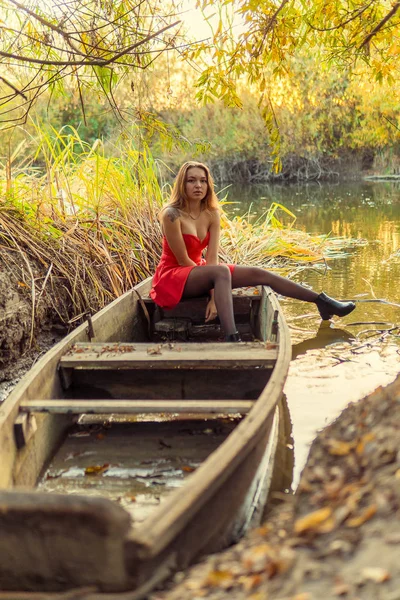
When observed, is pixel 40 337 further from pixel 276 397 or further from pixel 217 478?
pixel 217 478

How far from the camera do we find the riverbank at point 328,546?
1590 millimetres

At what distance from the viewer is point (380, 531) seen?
1.73 m

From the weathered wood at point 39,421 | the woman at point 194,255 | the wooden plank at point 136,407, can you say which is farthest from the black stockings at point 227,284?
the wooden plank at point 136,407

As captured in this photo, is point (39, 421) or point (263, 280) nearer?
point (39, 421)

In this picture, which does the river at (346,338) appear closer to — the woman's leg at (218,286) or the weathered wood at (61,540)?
the woman's leg at (218,286)

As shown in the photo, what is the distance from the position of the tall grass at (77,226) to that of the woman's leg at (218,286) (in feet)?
3.13

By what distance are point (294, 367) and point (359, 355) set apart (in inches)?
19.7

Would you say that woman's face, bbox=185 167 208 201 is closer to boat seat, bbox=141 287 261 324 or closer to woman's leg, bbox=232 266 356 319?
woman's leg, bbox=232 266 356 319

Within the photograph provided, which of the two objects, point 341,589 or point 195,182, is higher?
point 195,182

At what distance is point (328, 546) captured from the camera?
1753 millimetres

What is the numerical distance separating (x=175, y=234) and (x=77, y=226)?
1262 millimetres

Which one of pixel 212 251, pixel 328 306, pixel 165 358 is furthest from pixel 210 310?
pixel 165 358

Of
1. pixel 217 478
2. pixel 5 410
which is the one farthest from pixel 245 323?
pixel 217 478

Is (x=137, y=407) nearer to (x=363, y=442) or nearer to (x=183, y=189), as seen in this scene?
(x=363, y=442)
